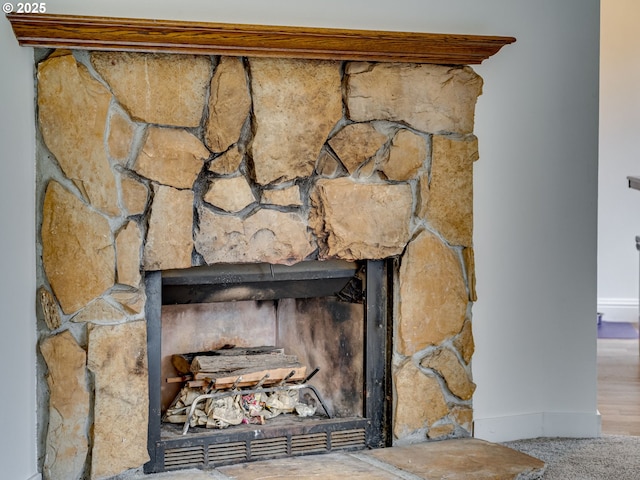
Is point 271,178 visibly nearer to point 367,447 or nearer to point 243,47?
point 243,47

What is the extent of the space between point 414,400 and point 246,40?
51.4 inches

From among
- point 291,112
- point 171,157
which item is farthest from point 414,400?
point 171,157

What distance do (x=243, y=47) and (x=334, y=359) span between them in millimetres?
1127

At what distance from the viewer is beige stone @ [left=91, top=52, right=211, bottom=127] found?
94.1 inches

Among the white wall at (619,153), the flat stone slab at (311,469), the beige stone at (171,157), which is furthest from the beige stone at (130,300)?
the white wall at (619,153)

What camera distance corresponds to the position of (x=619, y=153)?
5.61 metres

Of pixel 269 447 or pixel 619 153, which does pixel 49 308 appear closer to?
pixel 269 447

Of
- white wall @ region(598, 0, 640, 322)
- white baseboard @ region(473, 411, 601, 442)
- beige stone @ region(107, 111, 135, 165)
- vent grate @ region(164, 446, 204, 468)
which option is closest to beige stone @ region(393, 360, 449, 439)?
white baseboard @ region(473, 411, 601, 442)

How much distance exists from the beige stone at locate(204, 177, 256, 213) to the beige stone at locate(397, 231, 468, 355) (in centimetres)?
59

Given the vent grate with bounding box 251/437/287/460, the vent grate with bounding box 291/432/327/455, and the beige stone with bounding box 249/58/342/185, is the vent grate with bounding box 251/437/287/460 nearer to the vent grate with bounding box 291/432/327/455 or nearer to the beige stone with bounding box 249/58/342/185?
the vent grate with bounding box 291/432/327/455

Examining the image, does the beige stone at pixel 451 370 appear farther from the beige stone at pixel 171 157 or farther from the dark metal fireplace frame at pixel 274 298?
the beige stone at pixel 171 157

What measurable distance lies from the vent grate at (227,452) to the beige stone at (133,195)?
31.2 inches

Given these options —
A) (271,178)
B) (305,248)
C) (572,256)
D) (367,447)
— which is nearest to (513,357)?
(572,256)

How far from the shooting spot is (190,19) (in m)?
2.47
